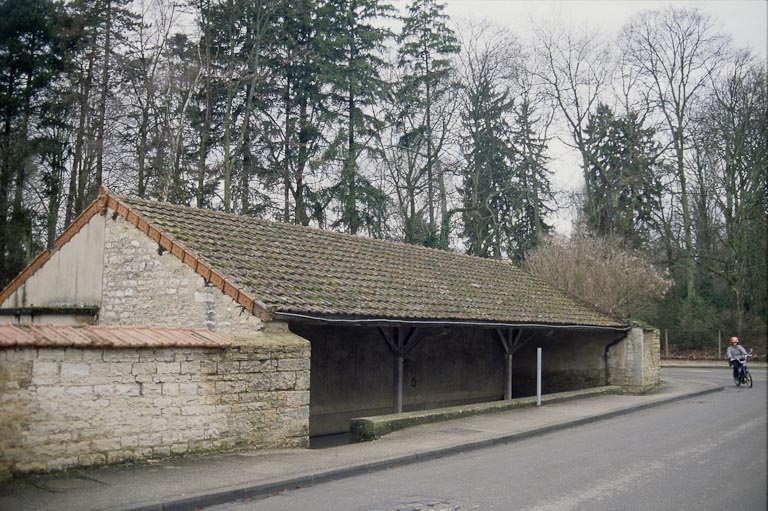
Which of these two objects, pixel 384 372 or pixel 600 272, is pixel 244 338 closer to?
pixel 384 372

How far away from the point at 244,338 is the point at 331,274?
4307 millimetres

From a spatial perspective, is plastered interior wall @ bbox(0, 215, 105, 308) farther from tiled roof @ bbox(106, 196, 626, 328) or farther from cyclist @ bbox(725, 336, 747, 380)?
cyclist @ bbox(725, 336, 747, 380)

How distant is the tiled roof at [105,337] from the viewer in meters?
7.93

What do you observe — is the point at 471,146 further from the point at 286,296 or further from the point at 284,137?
the point at 286,296

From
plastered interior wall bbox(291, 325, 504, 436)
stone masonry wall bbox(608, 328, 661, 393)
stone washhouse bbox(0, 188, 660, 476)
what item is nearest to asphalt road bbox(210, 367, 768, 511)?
stone washhouse bbox(0, 188, 660, 476)

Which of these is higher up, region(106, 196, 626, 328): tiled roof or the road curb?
region(106, 196, 626, 328): tiled roof

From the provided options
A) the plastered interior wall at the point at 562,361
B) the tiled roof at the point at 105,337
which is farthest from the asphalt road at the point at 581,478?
the plastered interior wall at the point at 562,361

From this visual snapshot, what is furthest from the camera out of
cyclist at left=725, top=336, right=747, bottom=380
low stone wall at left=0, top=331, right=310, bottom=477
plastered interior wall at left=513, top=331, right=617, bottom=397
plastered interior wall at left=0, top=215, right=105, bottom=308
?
cyclist at left=725, top=336, right=747, bottom=380

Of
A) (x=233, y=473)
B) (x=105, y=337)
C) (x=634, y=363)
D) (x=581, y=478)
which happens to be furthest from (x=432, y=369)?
(x=105, y=337)

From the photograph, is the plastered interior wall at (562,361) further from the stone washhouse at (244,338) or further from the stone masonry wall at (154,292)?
the stone masonry wall at (154,292)

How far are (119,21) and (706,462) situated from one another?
24.1 m

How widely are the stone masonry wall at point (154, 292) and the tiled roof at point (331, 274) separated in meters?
0.25

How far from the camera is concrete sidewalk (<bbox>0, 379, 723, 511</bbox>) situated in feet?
23.5

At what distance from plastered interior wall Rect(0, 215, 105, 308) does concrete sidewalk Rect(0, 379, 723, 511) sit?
611 centimetres
